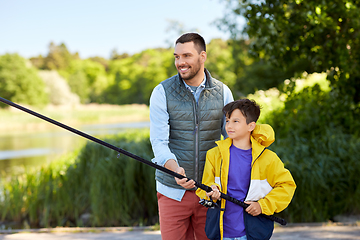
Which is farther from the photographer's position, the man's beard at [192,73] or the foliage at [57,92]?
the foliage at [57,92]

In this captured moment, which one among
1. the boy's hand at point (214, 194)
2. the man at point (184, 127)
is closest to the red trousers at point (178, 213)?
the man at point (184, 127)

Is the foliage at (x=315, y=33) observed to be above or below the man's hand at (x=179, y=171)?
above

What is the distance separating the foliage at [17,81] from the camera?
46812 mm

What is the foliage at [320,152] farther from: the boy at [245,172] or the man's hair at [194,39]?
the man's hair at [194,39]

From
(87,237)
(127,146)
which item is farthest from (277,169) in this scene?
(127,146)

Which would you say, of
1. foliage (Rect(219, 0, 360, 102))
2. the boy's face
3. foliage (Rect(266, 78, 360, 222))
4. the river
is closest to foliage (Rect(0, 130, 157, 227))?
the river

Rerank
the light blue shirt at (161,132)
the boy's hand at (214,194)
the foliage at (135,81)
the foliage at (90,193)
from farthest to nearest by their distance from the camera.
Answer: the foliage at (135,81), the foliage at (90,193), the light blue shirt at (161,132), the boy's hand at (214,194)

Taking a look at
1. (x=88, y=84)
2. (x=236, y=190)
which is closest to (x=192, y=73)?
(x=236, y=190)

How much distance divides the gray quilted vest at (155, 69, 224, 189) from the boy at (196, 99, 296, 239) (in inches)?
6.8

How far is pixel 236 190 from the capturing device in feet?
6.21

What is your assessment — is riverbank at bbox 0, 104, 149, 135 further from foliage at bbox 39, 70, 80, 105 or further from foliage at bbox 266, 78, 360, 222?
foliage at bbox 266, 78, 360, 222

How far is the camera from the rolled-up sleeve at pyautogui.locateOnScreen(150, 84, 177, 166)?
1.99 metres

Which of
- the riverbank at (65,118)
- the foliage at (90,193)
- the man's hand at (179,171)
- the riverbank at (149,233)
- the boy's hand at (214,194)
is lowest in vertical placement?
the riverbank at (149,233)

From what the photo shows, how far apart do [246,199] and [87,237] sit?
2.46 m
